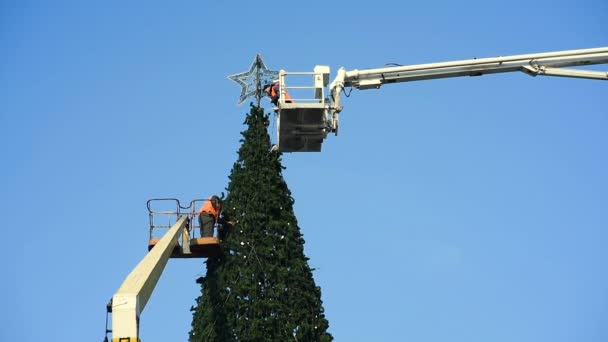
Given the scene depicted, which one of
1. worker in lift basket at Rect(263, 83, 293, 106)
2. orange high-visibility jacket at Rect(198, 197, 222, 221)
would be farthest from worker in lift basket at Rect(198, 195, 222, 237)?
worker in lift basket at Rect(263, 83, 293, 106)

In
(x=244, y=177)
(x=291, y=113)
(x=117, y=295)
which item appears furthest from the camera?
(x=244, y=177)

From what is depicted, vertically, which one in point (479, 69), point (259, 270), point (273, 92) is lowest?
point (259, 270)

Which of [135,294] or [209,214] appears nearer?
[135,294]

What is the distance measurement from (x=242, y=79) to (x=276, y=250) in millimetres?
6500

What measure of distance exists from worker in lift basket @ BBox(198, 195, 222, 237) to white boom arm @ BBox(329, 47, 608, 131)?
16.0 feet

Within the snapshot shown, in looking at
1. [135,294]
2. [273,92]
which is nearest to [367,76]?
[273,92]

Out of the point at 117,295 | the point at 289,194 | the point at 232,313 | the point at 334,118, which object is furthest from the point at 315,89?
the point at 117,295

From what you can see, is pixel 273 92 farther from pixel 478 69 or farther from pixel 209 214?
pixel 478 69

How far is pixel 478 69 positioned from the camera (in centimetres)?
4122

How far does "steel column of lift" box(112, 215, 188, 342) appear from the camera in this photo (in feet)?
94.0

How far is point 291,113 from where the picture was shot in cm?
3897

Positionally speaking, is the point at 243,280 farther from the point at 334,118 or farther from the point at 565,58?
the point at 565,58

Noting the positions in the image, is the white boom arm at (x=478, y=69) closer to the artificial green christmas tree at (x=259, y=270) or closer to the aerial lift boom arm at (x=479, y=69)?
the aerial lift boom arm at (x=479, y=69)

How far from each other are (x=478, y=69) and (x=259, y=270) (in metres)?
8.74
